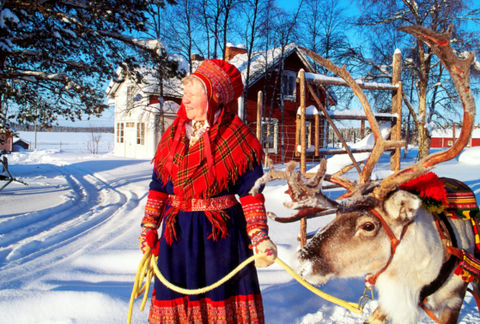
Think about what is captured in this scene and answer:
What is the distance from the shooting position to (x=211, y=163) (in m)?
1.73

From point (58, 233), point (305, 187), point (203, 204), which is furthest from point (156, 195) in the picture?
point (58, 233)

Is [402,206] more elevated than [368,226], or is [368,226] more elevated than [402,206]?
[402,206]

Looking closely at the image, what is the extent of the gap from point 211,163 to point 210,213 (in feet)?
0.91

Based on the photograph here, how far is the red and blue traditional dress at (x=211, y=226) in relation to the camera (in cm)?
169

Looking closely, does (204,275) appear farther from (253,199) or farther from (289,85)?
(289,85)

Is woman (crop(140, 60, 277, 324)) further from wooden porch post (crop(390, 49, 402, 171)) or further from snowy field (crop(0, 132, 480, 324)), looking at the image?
wooden porch post (crop(390, 49, 402, 171))

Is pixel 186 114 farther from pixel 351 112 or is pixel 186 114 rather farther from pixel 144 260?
pixel 351 112

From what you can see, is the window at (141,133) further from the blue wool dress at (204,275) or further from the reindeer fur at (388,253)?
the reindeer fur at (388,253)

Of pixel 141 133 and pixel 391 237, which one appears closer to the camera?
pixel 391 237

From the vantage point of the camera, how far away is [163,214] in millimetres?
1930


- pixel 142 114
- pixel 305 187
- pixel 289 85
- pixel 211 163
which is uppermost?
pixel 289 85

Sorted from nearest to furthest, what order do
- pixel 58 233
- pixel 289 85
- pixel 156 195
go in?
pixel 156 195, pixel 58 233, pixel 289 85

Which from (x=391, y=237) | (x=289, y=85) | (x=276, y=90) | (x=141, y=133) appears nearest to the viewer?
(x=391, y=237)

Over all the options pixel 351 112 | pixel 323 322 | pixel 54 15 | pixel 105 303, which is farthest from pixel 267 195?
pixel 54 15
